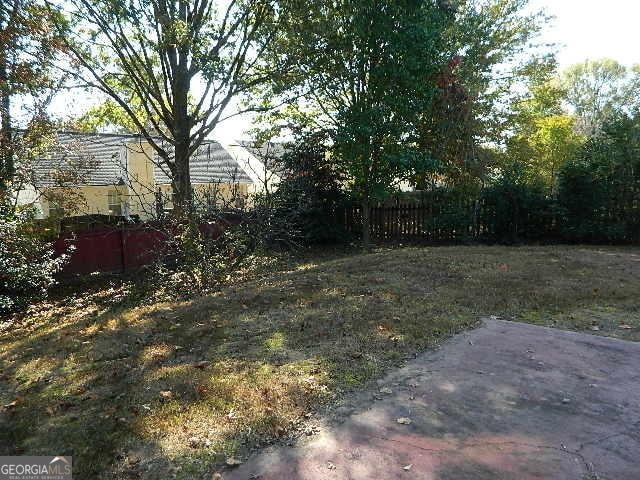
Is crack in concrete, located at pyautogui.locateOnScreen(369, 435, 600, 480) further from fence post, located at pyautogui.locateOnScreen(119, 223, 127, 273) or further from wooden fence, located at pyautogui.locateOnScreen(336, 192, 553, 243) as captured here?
wooden fence, located at pyautogui.locateOnScreen(336, 192, 553, 243)

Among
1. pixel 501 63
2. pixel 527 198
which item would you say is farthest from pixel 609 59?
pixel 527 198

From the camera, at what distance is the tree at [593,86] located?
142ft

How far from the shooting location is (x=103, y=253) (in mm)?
10414

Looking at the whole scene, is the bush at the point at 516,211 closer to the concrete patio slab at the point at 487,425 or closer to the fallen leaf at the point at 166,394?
the concrete patio slab at the point at 487,425

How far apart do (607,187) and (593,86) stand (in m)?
41.6

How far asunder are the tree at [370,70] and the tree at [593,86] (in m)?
39.9

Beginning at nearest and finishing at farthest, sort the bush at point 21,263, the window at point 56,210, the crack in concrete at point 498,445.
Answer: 1. the crack in concrete at point 498,445
2. the bush at point 21,263
3. the window at point 56,210

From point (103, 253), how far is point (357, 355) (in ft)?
28.0

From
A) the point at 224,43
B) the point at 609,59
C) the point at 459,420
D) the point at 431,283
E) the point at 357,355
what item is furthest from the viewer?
the point at 609,59

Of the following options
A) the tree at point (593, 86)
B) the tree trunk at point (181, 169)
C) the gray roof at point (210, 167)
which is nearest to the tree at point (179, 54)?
the tree trunk at point (181, 169)

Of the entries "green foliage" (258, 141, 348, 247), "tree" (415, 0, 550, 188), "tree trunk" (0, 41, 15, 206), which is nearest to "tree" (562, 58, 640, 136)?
"tree" (415, 0, 550, 188)

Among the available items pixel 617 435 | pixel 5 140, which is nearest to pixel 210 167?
pixel 5 140

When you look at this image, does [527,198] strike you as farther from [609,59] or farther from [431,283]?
[609,59]

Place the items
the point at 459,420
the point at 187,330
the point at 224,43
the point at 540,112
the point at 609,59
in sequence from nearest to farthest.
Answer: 1. the point at 459,420
2. the point at 187,330
3. the point at 224,43
4. the point at 540,112
5. the point at 609,59
